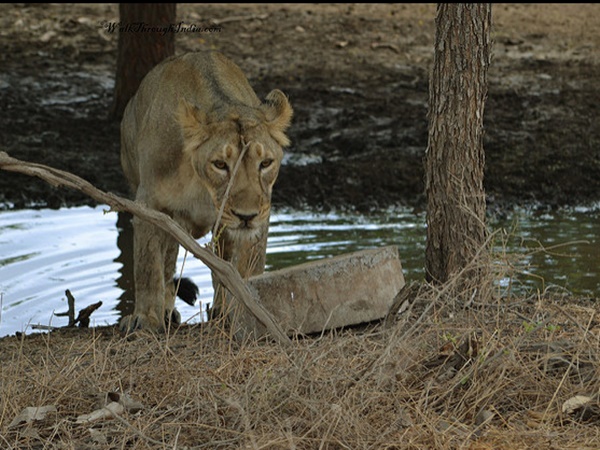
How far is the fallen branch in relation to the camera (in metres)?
4.72

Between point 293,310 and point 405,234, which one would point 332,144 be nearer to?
point 405,234

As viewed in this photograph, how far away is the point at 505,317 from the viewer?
500 centimetres

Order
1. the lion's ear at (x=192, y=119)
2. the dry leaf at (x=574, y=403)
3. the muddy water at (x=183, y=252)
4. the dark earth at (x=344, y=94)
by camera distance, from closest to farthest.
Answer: the dry leaf at (x=574, y=403), the lion's ear at (x=192, y=119), the muddy water at (x=183, y=252), the dark earth at (x=344, y=94)

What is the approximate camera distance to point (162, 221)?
4910mm

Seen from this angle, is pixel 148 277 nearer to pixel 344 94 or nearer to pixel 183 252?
pixel 183 252

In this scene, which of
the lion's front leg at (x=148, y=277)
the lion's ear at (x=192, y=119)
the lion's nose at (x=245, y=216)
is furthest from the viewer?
the lion's front leg at (x=148, y=277)

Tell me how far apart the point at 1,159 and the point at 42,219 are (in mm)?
4493

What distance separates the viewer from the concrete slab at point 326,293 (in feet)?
18.6

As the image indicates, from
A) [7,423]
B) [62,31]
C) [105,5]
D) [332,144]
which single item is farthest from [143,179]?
[105,5]

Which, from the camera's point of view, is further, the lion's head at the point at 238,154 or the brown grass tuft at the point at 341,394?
the lion's head at the point at 238,154

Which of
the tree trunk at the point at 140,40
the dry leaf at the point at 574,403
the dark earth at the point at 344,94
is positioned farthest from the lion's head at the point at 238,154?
the tree trunk at the point at 140,40

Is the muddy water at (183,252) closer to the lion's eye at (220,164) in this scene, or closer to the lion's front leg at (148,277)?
the lion's front leg at (148,277)

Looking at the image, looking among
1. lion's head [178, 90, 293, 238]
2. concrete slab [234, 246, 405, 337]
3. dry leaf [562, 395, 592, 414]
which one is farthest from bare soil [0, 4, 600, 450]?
lion's head [178, 90, 293, 238]

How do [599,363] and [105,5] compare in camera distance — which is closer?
[599,363]
